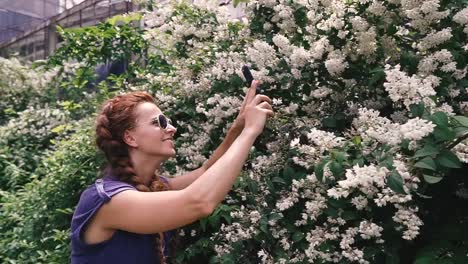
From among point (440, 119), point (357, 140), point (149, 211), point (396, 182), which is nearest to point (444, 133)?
A: point (440, 119)

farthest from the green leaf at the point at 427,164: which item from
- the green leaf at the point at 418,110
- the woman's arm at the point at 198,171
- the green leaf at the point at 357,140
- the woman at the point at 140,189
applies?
the woman's arm at the point at 198,171

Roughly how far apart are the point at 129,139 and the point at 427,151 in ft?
3.15

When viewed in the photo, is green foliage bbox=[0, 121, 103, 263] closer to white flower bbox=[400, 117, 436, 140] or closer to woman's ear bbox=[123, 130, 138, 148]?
woman's ear bbox=[123, 130, 138, 148]

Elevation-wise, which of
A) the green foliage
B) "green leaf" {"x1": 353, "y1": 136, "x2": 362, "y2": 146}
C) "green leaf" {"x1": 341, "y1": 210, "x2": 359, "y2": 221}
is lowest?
the green foliage

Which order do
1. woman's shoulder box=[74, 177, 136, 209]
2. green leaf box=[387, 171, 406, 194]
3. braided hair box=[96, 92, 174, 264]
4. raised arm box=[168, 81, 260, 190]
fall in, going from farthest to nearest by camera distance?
raised arm box=[168, 81, 260, 190] → braided hair box=[96, 92, 174, 264] → woman's shoulder box=[74, 177, 136, 209] → green leaf box=[387, 171, 406, 194]

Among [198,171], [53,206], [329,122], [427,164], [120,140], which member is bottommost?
[53,206]

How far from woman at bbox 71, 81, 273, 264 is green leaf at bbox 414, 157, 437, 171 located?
473 mm

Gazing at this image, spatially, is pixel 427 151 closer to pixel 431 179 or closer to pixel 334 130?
pixel 431 179

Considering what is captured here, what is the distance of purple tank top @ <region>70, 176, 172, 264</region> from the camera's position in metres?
1.82

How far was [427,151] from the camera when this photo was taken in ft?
4.94

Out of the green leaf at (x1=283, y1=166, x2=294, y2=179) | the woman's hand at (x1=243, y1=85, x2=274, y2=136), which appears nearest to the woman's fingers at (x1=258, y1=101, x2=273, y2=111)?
the woman's hand at (x1=243, y1=85, x2=274, y2=136)

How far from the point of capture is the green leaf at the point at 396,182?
1464 mm

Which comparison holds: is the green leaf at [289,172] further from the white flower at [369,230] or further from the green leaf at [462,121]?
the green leaf at [462,121]

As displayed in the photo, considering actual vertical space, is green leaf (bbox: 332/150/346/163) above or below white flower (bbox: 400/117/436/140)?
below
